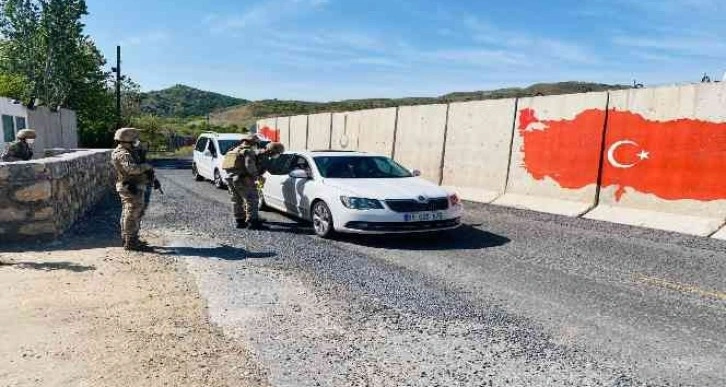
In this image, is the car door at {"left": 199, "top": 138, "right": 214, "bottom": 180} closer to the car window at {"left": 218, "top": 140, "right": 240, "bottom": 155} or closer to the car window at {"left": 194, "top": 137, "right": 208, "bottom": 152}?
the car window at {"left": 194, "top": 137, "right": 208, "bottom": 152}

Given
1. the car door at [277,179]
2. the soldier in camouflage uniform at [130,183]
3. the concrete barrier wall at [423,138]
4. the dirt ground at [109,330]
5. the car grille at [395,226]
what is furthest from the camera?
the concrete barrier wall at [423,138]

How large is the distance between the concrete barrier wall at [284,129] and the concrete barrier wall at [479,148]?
14.7 meters

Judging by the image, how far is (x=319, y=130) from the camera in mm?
23906

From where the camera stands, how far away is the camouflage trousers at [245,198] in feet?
29.7

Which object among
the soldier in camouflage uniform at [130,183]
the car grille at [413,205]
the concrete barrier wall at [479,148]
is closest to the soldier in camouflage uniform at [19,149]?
the soldier in camouflage uniform at [130,183]

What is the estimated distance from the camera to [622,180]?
10.6 meters

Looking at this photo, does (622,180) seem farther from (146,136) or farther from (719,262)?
(146,136)

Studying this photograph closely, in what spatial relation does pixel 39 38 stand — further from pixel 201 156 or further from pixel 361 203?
pixel 361 203

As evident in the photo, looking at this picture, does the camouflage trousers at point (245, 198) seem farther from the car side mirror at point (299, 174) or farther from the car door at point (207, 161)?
the car door at point (207, 161)

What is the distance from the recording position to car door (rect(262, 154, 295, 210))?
32.8 feet

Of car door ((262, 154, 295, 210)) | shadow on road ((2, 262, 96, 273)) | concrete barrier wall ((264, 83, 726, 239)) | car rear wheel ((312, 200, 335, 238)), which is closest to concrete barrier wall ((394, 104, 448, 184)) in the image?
concrete barrier wall ((264, 83, 726, 239))

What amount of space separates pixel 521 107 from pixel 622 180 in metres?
3.22

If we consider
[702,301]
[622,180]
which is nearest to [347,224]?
[702,301]

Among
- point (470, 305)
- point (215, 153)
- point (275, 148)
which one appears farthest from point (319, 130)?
point (470, 305)
